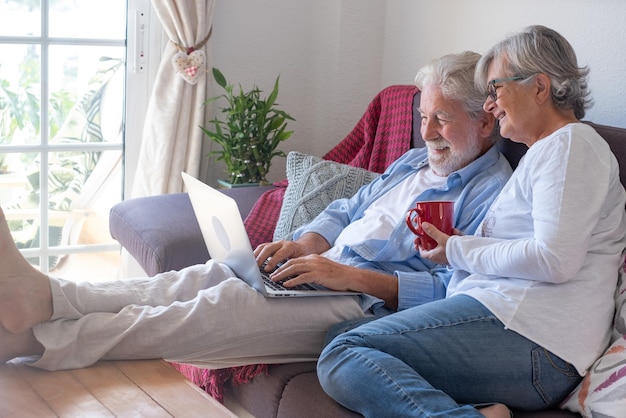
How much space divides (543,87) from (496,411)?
0.76m

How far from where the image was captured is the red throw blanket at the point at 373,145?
2873 millimetres

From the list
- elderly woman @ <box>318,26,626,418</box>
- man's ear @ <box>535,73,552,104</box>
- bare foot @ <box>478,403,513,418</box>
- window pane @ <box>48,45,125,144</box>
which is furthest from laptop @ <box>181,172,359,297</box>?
window pane @ <box>48,45,125,144</box>

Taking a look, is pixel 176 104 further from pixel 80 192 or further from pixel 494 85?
pixel 494 85

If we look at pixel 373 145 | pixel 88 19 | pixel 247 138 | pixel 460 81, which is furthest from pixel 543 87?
pixel 88 19

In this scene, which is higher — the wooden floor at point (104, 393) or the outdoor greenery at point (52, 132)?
the outdoor greenery at point (52, 132)

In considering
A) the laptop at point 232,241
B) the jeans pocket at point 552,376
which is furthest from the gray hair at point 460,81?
the jeans pocket at point 552,376

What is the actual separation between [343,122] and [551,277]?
1999mm

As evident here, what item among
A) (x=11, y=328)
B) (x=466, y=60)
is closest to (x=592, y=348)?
(x=466, y=60)

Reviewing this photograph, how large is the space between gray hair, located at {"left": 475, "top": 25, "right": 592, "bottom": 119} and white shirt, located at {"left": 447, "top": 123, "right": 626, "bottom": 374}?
0.44 ft

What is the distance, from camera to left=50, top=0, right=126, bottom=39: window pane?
3.44 metres

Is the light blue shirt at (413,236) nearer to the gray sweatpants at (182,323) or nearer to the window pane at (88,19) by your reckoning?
the gray sweatpants at (182,323)

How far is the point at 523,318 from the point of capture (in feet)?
6.09

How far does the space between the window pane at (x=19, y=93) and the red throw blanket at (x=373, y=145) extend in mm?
1078

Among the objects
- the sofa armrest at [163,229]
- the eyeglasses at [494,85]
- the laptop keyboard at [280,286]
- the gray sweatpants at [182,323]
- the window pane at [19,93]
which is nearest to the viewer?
the gray sweatpants at [182,323]
